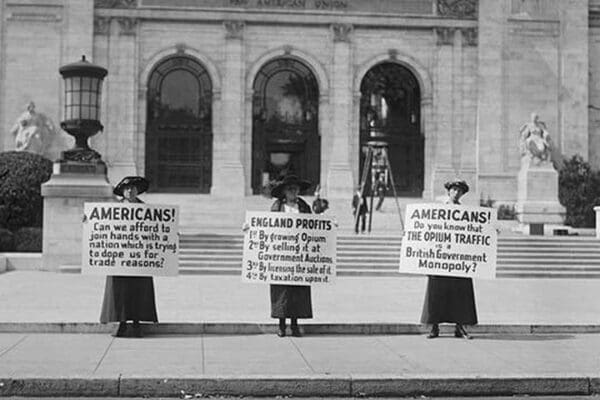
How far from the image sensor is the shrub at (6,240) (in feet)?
77.9

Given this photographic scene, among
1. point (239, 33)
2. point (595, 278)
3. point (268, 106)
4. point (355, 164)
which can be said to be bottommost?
point (595, 278)

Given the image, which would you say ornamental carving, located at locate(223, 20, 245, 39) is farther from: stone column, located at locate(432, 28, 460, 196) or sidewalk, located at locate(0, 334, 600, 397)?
sidewalk, located at locate(0, 334, 600, 397)

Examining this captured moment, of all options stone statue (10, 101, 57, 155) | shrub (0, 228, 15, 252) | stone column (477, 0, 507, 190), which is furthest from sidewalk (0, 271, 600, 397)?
stone column (477, 0, 507, 190)

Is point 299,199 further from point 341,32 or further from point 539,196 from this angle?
point 341,32

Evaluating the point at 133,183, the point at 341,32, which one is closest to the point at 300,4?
the point at 341,32

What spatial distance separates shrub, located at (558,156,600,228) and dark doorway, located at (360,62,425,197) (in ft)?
19.2

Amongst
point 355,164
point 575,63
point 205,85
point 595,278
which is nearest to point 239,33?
point 205,85

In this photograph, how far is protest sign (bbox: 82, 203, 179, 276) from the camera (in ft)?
39.5

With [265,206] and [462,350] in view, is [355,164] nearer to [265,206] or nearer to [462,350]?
[265,206]

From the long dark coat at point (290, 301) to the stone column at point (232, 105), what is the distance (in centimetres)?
2555

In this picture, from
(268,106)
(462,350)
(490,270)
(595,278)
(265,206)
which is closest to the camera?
(462,350)

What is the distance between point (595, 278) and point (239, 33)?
763 inches

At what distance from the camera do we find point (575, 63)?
39.2m

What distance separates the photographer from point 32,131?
1380 inches
